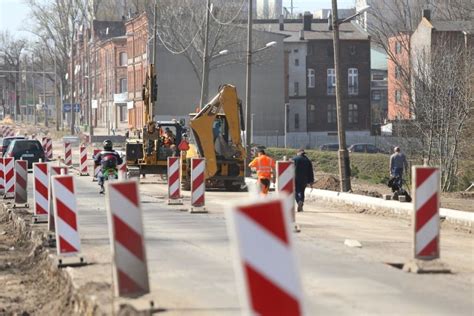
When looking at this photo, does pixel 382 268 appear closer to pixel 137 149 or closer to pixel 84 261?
pixel 84 261

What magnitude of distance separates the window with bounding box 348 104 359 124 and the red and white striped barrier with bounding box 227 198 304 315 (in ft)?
285

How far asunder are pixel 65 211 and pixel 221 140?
767 inches

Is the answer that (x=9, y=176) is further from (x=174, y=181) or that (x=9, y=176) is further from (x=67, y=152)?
(x=67, y=152)

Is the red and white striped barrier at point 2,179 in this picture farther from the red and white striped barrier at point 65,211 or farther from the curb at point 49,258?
the red and white striped barrier at point 65,211

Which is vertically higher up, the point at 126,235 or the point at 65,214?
the point at 126,235

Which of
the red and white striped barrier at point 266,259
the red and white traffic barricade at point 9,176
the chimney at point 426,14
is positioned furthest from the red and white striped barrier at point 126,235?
the chimney at point 426,14

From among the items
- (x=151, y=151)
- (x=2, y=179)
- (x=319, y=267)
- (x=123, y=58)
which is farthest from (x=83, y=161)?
(x=123, y=58)

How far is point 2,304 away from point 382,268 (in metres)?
5.03

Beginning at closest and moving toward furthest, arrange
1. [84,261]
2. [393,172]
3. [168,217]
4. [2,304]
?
1. [2,304]
2. [84,261]
3. [168,217]
4. [393,172]

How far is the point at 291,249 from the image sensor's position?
5.37 metres

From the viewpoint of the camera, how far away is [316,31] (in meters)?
97.1

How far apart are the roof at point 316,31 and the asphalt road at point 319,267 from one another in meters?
70.5

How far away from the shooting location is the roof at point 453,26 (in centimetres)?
6734

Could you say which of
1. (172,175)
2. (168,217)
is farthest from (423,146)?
(168,217)
